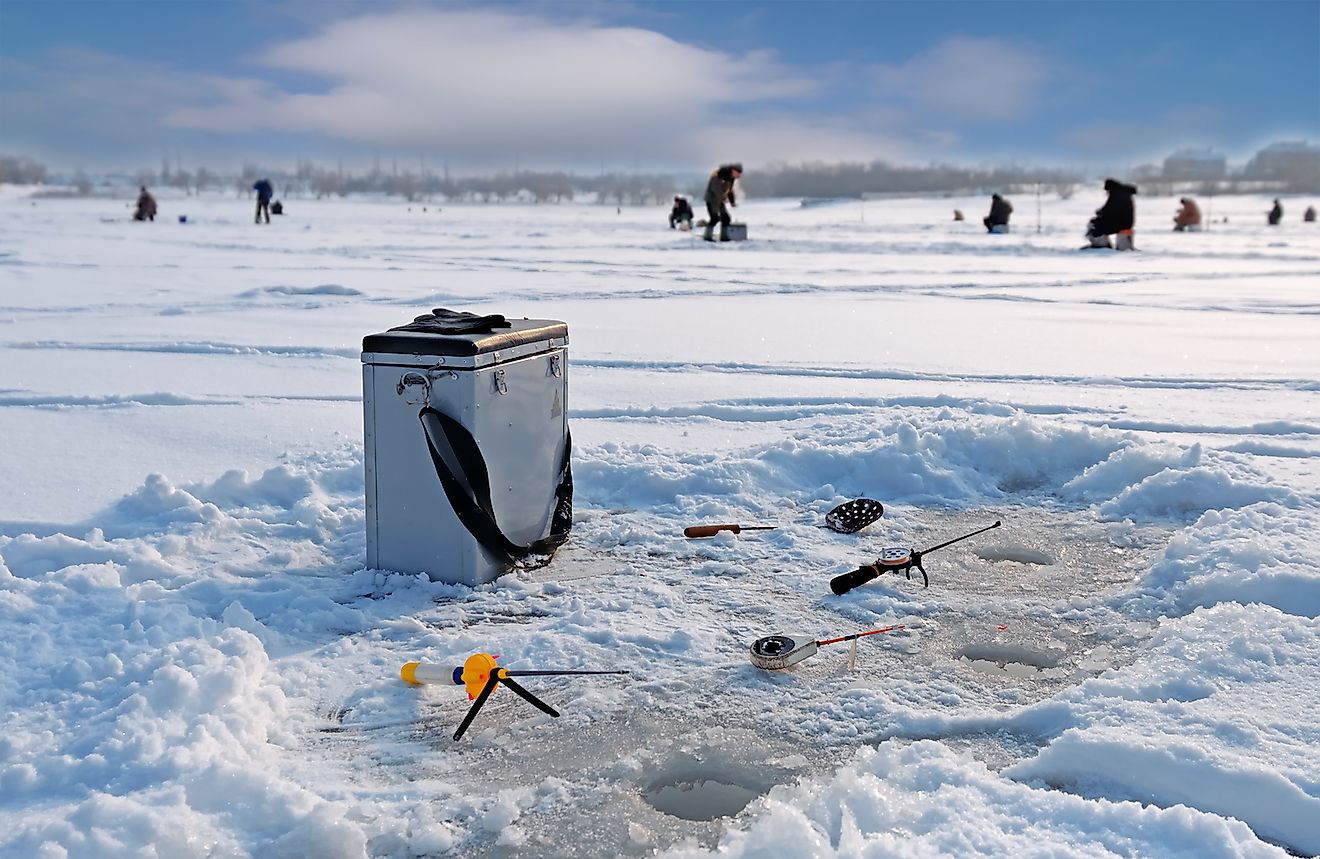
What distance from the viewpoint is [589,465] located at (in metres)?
5.91

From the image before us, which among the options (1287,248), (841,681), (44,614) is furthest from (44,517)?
(1287,248)

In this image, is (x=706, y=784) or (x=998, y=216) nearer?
(x=706, y=784)

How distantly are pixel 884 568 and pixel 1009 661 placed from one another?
0.80 metres

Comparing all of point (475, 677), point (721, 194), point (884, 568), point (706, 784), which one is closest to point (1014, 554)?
point (884, 568)

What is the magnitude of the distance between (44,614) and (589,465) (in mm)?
2723

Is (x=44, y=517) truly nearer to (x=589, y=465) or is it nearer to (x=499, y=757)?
(x=589, y=465)

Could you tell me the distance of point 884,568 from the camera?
4609 mm

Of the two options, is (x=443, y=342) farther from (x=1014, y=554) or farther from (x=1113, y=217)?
(x=1113, y=217)

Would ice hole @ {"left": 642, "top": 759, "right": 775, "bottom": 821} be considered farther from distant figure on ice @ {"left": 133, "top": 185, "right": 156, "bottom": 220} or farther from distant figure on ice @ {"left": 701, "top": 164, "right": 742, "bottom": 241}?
distant figure on ice @ {"left": 133, "top": 185, "right": 156, "bottom": 220}

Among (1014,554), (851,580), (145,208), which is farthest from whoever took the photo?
(145,208)

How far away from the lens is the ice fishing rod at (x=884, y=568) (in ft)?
14.7

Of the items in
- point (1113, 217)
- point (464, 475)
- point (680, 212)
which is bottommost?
point (464, 475)

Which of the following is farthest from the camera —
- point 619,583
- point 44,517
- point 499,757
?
point 44,517

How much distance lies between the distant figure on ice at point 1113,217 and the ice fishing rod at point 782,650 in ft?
73.1
